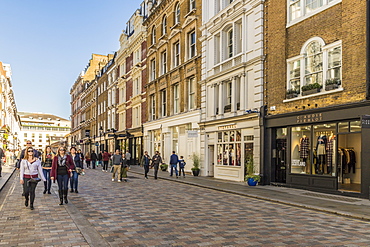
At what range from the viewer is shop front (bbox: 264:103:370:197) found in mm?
13625

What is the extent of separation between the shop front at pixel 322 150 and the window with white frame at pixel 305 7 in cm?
411

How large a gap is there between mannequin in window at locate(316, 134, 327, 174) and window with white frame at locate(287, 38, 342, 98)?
194 cm

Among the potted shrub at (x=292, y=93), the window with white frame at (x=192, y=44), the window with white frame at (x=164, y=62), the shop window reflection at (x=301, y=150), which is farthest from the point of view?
the window with white frame at (x=164, y=62)

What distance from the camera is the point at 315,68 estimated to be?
1579 cm

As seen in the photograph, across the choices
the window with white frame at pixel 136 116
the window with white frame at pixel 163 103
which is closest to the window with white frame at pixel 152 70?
the window with white frame at pixel 163 103

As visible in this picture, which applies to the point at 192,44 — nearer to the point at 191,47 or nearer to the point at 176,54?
the point at 191,47

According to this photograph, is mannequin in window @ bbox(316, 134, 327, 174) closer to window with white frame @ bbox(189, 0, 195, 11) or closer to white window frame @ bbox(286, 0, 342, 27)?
white window frame @ bbox(286, 0, 342, 27)

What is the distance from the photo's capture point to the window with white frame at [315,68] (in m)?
14.7

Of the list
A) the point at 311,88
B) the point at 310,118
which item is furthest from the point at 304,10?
the point at 310,118

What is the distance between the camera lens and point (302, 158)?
16.6 m

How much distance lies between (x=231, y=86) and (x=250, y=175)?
6.07 m

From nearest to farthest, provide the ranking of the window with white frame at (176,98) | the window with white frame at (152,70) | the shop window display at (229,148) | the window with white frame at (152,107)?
the shop window display at (229,148), the window with white frame at (176,98), the window with white frame at (152,107), the window with white frame at (152,70)

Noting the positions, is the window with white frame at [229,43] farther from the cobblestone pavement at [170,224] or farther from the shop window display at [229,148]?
the cobblestone pavement at [170,224]

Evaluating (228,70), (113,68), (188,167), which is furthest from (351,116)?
(113,68)
